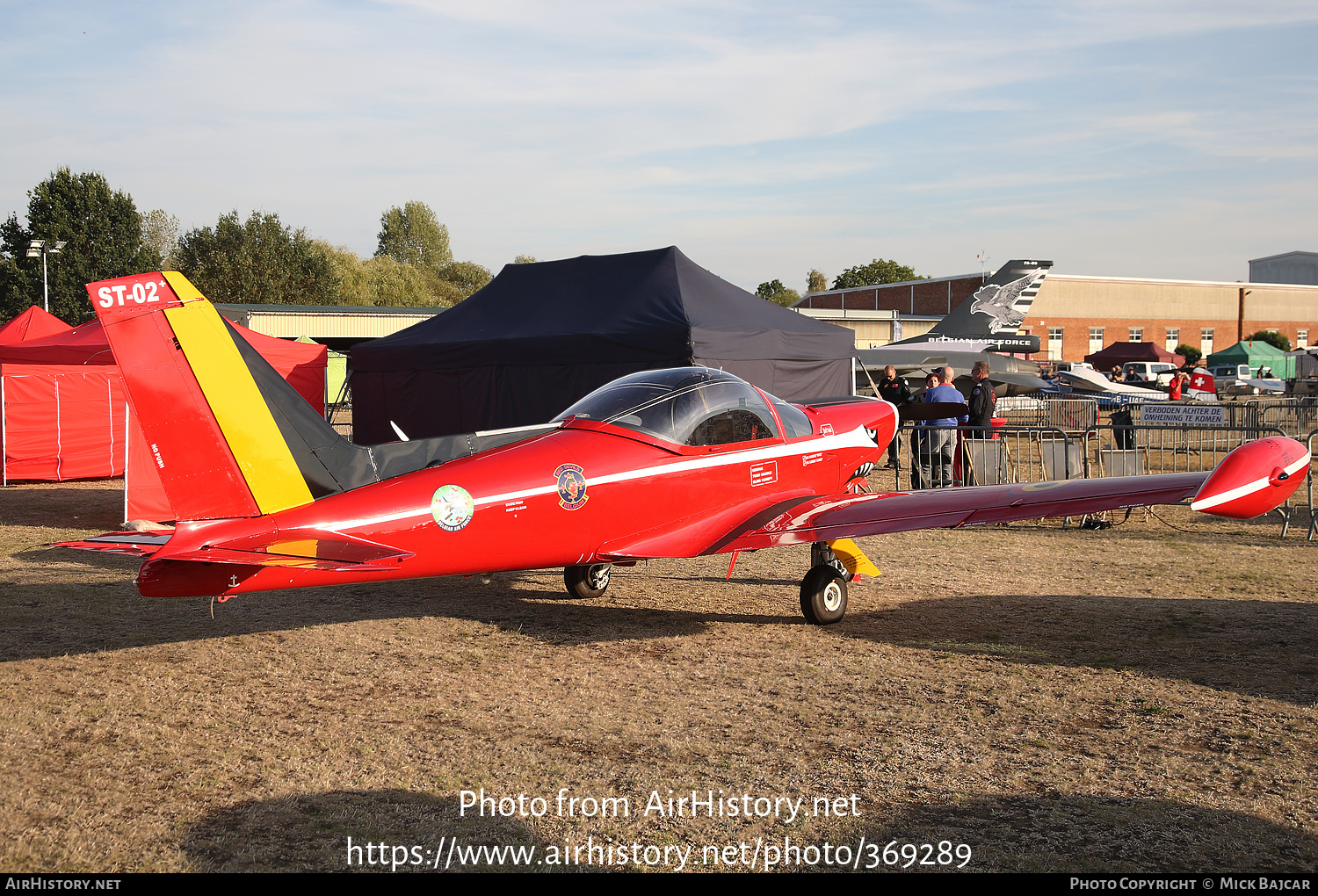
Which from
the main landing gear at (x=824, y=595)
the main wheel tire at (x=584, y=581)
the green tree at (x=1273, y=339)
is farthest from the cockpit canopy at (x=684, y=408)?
the green tree at (x=1273, y=339)

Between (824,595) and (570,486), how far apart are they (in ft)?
7.35

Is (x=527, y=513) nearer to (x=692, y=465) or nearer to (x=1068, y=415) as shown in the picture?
(x=692, y=465)

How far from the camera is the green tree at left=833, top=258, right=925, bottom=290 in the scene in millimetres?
87625

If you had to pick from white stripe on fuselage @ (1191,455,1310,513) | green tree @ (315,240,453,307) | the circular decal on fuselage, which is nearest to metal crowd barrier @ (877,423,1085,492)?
white stripe on fuselage @ (1191,455,1310,513)

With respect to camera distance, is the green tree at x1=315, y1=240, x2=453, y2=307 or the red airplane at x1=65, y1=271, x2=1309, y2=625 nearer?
the red airplane at x1=65, y1=271, x2=1309, y2=625

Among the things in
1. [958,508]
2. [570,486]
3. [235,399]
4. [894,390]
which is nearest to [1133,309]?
[894,390]

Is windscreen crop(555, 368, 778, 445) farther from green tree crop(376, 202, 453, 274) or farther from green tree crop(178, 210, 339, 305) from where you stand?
green tree crop(376, 202, 453, 274)

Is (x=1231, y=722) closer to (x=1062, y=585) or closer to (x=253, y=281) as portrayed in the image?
(x=1062, y=585)

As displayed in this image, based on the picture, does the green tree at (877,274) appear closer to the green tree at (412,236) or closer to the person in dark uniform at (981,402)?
the green tree at (412,236)

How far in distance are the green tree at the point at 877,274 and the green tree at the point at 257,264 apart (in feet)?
157

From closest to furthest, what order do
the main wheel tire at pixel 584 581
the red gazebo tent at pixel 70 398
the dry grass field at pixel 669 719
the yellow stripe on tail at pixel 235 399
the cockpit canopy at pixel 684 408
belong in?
1. the dry grass field at pixel 669 719
2. the yellow stripe on tail at pixel 235 399
3. the cockpit canopy at pixel 684 408
4. the main wheel tire at pixel 584 581
5. the red gazebo tent at pixel 70 398

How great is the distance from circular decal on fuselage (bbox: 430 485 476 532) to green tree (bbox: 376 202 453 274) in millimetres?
95901

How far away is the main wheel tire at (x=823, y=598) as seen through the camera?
7121 mm

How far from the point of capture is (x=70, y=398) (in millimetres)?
16297
